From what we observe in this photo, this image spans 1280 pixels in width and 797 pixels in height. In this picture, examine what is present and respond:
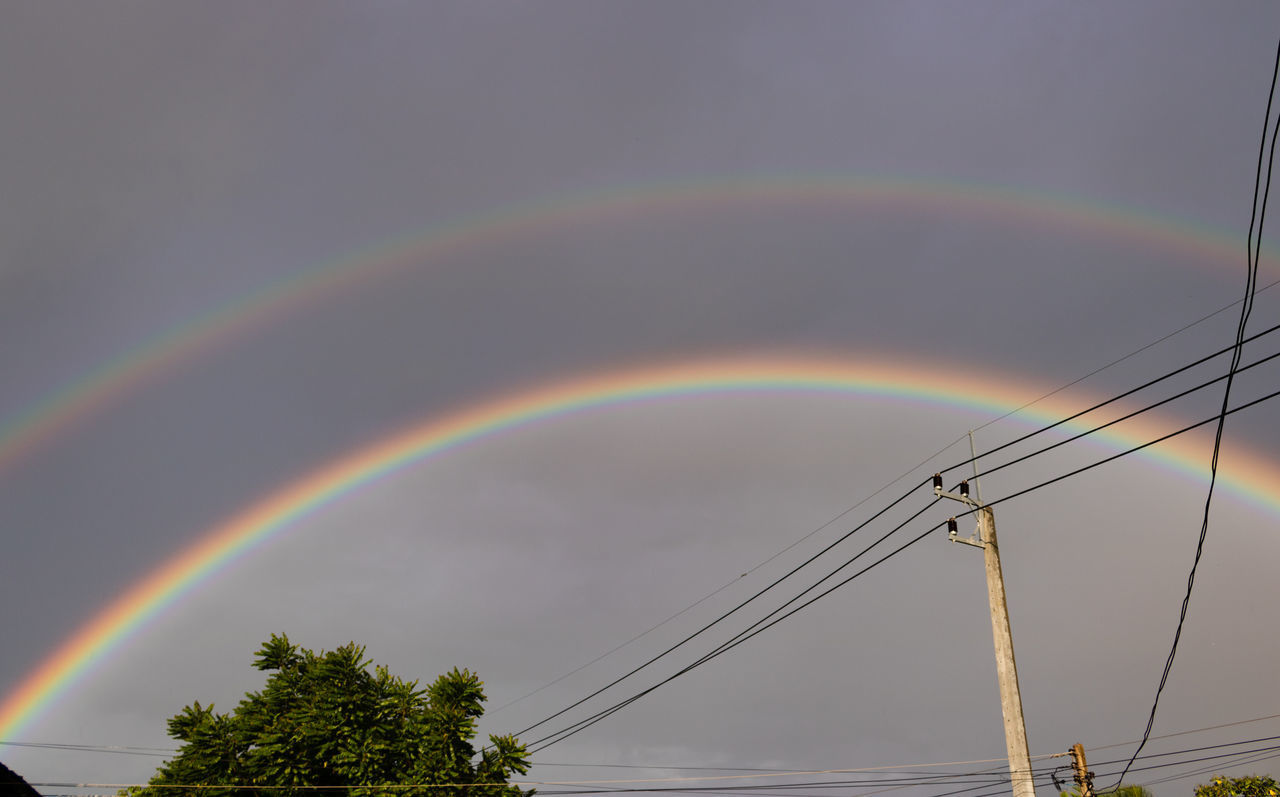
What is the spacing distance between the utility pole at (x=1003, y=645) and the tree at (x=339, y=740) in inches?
565

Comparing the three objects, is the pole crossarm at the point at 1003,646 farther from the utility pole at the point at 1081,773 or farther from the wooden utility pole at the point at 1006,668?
the utility pole at the point at 1081,773

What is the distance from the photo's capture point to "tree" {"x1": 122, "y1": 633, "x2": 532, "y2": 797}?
27859 millimetres

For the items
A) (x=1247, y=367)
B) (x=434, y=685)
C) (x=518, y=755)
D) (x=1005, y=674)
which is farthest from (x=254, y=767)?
(x=1247, y=367)

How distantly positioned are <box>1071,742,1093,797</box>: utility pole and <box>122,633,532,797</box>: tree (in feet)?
45.7

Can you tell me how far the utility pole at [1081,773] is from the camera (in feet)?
82.7

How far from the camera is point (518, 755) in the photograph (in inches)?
1099

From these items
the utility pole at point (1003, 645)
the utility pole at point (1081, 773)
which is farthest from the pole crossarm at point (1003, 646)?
the utility pole at point (1081, 773)

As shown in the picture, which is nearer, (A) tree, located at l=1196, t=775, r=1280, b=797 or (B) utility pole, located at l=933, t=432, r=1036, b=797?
(B) utility pole, located at l=933, t=432, r=1036, b=797

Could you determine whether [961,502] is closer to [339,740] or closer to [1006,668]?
[1006,668]

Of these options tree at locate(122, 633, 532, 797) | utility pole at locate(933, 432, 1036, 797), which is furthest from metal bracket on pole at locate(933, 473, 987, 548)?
tree at locate(122, 633, 532, 797)

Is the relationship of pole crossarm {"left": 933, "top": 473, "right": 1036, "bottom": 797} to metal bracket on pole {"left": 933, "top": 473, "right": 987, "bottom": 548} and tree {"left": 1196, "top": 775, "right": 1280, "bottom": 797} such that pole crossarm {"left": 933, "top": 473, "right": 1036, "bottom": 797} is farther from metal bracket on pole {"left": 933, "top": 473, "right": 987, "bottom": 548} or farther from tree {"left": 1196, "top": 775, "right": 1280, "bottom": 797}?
tree {"left": 1196, "top": 775, "right": 1280, "bottom": 797}

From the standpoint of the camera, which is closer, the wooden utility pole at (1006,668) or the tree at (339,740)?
the wooden utility pole at (1006,668)

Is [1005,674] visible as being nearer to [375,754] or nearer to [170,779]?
[375,754]

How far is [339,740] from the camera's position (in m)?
28.9
